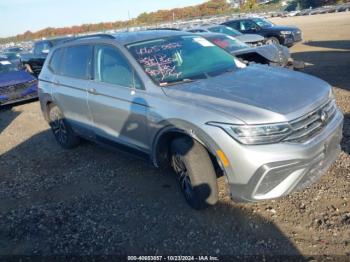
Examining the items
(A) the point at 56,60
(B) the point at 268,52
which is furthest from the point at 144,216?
(B) the point at 268,52

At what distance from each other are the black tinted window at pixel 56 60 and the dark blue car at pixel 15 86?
17.2 feet

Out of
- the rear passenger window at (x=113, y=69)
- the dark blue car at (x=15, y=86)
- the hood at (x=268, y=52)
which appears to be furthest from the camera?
the dark blue car at (x=15, y=86)

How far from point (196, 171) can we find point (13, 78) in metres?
9.29

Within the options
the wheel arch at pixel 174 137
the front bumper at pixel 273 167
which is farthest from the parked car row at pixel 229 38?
the front bumper at pixel 273 167

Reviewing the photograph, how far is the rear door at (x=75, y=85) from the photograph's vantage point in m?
5.17

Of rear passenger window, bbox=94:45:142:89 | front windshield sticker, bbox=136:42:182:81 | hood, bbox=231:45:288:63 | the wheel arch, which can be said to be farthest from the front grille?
hood, bbox=231:45:288:63

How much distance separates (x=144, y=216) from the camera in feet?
13.4

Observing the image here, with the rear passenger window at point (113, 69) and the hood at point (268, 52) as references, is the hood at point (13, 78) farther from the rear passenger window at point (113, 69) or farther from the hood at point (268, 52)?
the rear passenger window at point (113, 69)

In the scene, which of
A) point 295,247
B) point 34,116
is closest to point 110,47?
point 295,247

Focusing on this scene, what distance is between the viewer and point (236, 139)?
10.7 ft

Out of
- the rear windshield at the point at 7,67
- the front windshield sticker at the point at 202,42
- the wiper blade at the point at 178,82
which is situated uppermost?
the front windshield sticker at the point at 202,42

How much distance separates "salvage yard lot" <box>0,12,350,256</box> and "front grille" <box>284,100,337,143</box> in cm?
88

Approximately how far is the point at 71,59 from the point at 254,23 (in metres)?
14.2

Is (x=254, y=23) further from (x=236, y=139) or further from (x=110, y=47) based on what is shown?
(x=236, y=139)
